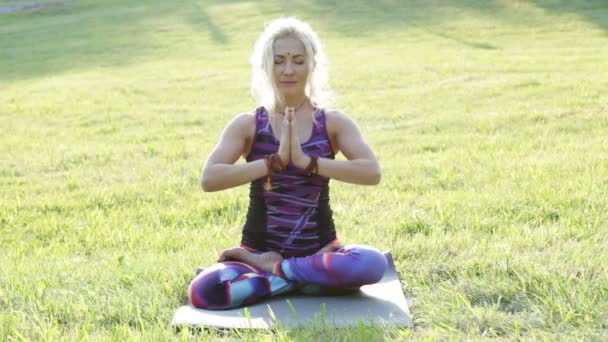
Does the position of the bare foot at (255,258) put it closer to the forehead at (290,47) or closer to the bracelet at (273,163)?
the bracelet at (273,163)

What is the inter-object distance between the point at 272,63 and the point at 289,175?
591mm

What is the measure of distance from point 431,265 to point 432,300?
21.1 inches

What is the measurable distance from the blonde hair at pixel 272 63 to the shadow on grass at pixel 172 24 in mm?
16993

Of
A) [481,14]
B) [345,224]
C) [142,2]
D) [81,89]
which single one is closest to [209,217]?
[345,224]

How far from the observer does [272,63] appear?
168 inches

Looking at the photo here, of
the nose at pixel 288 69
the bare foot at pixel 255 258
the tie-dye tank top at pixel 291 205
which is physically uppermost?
the nose at pixel 288 69

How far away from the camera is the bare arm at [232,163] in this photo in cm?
402

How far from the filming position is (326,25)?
97.3 ft

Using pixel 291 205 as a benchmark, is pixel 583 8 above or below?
below

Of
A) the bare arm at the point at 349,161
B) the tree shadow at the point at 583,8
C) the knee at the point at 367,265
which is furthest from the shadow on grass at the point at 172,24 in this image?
the knee at the point at 367,265

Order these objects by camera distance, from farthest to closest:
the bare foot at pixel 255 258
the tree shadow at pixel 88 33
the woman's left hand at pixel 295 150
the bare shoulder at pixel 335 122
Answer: the tree shadow at pixel 88 33 → the bare shoulder at pixel 335 122 → the bare foot at pixel 255 258 → the woman's left hand at pixel 295 150

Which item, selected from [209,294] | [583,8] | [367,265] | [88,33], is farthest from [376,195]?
[88,33]

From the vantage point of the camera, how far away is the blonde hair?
4.26 metres

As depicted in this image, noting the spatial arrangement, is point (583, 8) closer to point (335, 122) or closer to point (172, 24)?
point (172, 24)
